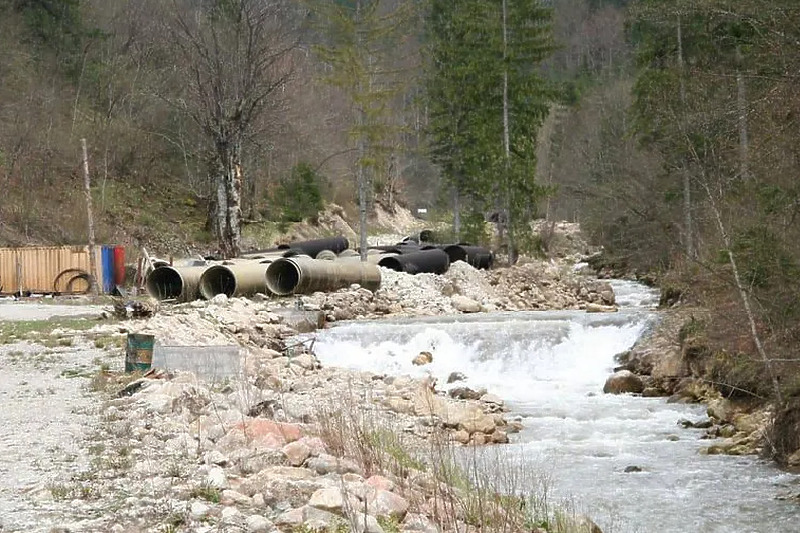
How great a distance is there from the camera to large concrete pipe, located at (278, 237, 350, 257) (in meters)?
32.2

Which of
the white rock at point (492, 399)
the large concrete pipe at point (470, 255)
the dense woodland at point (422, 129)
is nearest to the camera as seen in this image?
the dense woodland at point (422, 129)

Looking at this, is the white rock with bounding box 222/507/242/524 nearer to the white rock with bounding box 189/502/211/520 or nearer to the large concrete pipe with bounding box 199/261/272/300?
the white rock with bounding box 189/502/211/520

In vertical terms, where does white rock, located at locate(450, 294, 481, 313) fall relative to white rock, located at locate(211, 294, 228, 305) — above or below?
below

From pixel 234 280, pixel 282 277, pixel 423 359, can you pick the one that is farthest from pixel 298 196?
pixel 423 359

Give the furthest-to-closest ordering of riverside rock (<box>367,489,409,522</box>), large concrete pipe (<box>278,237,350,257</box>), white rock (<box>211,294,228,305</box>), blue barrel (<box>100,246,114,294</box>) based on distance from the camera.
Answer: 1. large concrete pipe (<box>278,237,350,257</box>)
2. blue barrel (<box>100,246,114,294</box>)
3. white rock (<box>211,294,228,305</box>)
4. riverside rock (<box>367,489,409,522</box>)

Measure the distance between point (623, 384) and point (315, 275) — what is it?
10.1 metres

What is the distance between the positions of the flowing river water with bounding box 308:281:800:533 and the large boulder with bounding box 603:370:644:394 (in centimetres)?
28

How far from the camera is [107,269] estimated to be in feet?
91.1

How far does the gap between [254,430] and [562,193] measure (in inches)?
1632

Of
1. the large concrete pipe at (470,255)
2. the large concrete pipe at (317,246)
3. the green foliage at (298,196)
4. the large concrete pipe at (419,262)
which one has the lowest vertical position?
the large concrete pipe at (419,262)

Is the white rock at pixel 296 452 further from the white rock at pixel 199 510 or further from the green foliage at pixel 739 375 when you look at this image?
the green foliage at pixel 739 375

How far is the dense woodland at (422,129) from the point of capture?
1318 cm

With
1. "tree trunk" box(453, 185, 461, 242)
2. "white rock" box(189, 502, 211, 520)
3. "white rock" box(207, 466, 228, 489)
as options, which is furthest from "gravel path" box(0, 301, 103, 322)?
"tree trunk" box(453, 185, 461, 242)

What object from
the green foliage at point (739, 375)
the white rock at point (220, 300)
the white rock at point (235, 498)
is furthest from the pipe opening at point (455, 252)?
the white rock at point (235, 498)
